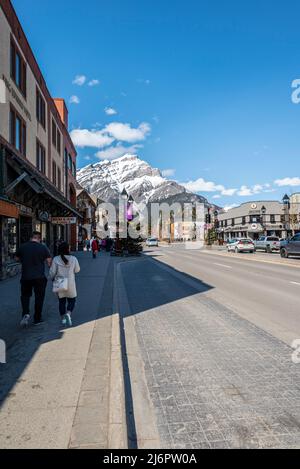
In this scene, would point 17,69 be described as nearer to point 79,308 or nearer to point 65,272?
point 79,308

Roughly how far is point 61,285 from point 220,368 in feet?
11.4

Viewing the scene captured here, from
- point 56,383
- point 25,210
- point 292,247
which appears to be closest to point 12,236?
point 25,210

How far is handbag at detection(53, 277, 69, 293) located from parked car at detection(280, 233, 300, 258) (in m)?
24.0

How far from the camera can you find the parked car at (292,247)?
2740 cm

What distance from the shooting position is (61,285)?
6.89m

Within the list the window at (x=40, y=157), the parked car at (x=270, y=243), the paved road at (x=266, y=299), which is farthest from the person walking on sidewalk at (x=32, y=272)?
the parked car at (x=270, y=243)

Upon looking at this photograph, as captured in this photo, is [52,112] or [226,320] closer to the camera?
[226,320]

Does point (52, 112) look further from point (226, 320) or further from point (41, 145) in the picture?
point (226, 320)

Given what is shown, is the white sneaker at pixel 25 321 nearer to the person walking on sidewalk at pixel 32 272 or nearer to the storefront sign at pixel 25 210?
the person walking on sidewalk at pixel 32 272

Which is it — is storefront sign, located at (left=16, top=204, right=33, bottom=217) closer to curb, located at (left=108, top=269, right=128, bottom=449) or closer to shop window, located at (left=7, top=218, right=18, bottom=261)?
shop window, located at (left=7, top=218, right=18, bottom=261)

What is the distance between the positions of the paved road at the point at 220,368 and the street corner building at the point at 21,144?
7.13 meters

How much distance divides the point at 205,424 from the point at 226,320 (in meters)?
4.31

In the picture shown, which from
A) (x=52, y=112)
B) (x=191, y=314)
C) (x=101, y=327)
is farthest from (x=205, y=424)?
(x=52, y=112)
